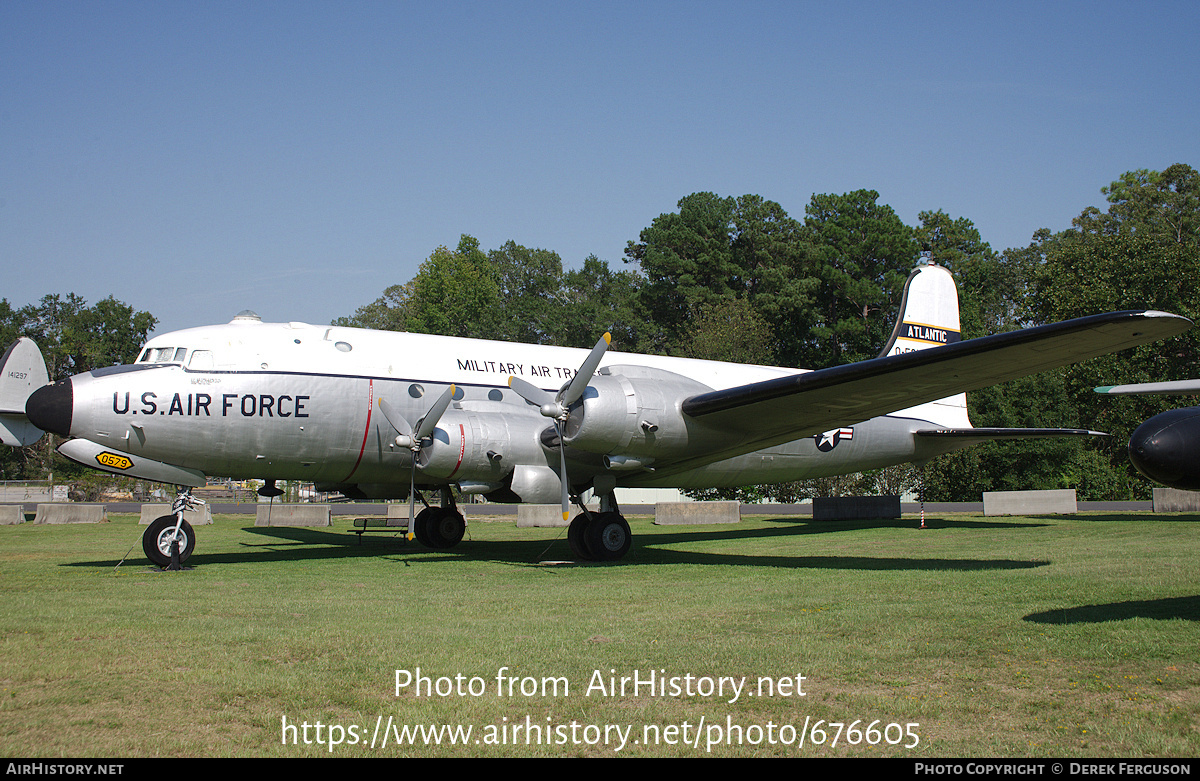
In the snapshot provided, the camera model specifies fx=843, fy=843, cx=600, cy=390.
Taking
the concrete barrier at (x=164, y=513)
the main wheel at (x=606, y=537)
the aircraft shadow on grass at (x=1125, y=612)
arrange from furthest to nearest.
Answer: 1. the concrete barrier at (x=164, y=513)
2. the main wheel at (x=606, y=537)
3. the aircraft shadow on grass at (x=1125, y=612)

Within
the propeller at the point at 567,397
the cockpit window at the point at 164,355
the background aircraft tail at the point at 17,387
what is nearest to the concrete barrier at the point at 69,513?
the background aircraft tail at the point at 17,387

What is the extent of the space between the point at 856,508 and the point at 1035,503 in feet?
17.9

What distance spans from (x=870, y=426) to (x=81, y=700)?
15869 millimetres

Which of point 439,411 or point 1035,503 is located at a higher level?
point 439,411

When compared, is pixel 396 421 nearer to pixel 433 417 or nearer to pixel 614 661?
pixel 433 417

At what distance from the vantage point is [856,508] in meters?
25.0

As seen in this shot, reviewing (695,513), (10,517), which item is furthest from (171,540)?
(10,517)

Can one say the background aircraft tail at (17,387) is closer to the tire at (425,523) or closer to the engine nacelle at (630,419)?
the tire at (425,523)

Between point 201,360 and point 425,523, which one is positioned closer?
point 201,360

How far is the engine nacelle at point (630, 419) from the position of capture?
1171 cm

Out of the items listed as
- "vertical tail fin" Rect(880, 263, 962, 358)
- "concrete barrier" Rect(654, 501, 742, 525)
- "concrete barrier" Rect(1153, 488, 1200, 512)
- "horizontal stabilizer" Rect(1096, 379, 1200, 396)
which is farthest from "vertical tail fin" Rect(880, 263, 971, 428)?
"horizontal stabilizer" Rect(1096, 379, 1200, 396)

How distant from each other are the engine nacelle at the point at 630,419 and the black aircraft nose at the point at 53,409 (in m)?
6.78

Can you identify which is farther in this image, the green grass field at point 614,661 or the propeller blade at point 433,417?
the propeller blade at point 433,417

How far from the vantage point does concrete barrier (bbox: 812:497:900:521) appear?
24.9 metres
